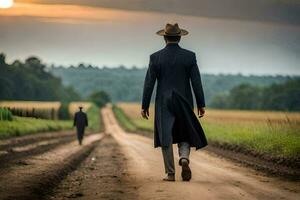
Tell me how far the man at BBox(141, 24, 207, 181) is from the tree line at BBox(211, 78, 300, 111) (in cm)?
9336

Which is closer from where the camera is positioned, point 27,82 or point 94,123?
point 94,123

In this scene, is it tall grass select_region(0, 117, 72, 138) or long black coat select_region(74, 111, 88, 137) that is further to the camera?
tall grass select_region(0, 117, 72, 138)

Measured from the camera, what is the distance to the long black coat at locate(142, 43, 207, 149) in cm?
1310

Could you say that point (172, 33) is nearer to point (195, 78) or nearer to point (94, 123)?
point (195, 78)

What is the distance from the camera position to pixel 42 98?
11106cm

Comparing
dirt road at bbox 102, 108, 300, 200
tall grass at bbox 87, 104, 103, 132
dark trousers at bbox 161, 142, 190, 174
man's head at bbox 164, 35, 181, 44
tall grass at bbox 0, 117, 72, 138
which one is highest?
man's head at bbox 164, 35, 181, 44

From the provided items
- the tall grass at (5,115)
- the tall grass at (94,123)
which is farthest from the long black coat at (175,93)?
the tall grass at (94,123)

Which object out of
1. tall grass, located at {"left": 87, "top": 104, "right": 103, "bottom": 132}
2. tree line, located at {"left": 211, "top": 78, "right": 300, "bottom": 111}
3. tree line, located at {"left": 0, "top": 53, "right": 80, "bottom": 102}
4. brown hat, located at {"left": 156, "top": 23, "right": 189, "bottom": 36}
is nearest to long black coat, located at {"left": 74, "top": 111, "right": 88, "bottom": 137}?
brown hat, located at {"left": 156, "top": 23, "right": 189, "bottom": 36}

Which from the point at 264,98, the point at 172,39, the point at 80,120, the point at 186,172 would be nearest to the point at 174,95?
the point at 172,39

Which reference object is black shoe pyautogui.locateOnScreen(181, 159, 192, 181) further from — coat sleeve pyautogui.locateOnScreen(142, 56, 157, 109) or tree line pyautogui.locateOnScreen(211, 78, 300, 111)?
tree line pyautogui.locateOnScreen(211, 78, 300, 111)

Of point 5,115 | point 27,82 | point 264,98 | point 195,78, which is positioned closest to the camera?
point 195,78

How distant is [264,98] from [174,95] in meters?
128

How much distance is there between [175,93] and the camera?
517 inches

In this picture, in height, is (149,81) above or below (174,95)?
above
